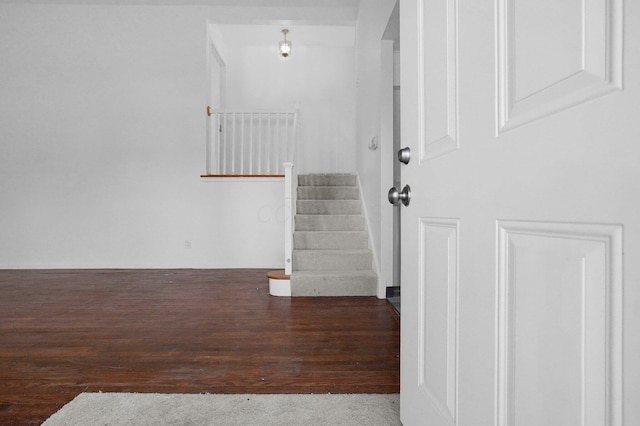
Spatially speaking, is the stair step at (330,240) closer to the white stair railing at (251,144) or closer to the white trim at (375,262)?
the white trim at (375,262)

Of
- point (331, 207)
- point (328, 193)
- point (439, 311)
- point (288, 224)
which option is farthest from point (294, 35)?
point (439, 311)

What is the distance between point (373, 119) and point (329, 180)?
5.25ft

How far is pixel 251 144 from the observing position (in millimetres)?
5035

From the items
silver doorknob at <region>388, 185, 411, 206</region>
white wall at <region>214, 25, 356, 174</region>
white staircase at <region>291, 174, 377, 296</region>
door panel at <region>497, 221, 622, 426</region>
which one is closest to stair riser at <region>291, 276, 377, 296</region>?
white staircase at <region>291, 174, 377, 296</region>

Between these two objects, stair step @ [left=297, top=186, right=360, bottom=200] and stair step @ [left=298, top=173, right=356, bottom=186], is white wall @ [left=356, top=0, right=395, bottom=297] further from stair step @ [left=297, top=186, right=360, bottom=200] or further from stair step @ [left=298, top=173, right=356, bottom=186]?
stair step @ [left=298, top=173, right=356, bottom=186]

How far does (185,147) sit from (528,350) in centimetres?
501

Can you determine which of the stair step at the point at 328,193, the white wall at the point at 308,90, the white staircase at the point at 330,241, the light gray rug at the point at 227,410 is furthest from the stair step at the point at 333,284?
the white wall at the point at 308,90

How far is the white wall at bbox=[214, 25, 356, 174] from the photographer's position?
20.4ft

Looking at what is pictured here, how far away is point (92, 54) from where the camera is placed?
197 inches

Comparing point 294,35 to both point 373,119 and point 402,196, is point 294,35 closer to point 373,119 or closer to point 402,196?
point 373,119

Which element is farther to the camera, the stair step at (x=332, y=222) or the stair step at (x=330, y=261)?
the stair step at (x=332, y=222)

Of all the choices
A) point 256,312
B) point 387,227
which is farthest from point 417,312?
point 387,227

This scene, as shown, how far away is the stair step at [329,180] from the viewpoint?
511 cm

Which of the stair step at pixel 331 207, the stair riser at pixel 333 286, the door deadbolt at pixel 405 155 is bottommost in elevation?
the stair riser at pixel 333 286
